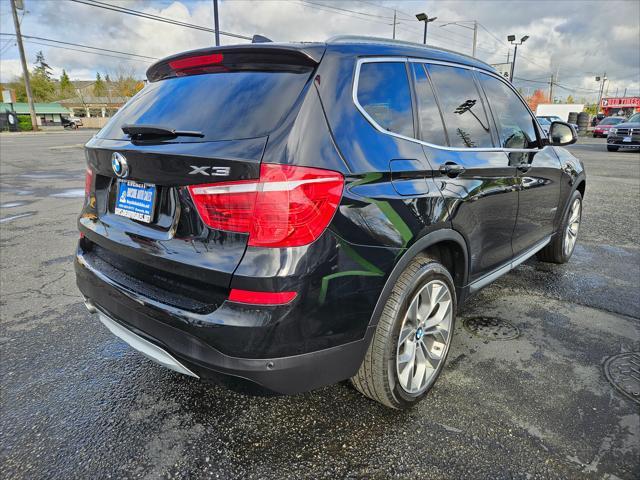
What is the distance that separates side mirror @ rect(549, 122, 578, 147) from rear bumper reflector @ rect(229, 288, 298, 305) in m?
3.17

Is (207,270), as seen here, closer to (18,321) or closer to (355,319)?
(355,319)

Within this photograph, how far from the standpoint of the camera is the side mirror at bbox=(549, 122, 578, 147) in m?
3.79

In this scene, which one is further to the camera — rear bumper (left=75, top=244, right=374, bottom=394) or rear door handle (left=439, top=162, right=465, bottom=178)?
rear door handle (left=439, top=162, right=465, bottom=178)

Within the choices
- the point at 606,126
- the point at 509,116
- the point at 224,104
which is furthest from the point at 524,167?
the point at 606,126

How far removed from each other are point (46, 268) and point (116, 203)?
2.99 m

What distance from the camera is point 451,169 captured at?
2.45 m

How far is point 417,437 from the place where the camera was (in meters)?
2.22

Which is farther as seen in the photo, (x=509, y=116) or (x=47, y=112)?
(x=47, y=112)

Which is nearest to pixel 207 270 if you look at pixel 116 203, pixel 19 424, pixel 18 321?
pixel 116 203

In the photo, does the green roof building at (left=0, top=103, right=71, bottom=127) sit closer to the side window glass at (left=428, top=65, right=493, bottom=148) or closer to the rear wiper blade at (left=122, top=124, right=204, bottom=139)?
the rear wiper blade at (left=122, top=124, right=204, bottom=139)

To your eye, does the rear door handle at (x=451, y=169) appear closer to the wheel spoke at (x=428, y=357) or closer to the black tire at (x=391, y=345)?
the black tire at (x=391, y=345)

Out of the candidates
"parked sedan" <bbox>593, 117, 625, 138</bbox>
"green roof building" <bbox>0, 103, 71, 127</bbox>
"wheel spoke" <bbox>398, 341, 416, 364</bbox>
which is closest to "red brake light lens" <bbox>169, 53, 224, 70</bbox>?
"wheel spoke" <bbox>398, 341, 416, 364</bbox>

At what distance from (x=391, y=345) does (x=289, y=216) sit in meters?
0.89

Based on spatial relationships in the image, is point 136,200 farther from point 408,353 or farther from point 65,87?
point 65,87
